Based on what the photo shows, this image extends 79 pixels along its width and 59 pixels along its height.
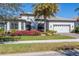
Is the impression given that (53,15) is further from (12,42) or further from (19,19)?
(12,42)

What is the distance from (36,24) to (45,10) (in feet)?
1.96

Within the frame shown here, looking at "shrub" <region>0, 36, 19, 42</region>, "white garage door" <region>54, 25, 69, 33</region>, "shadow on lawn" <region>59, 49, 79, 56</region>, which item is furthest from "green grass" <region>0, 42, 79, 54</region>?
"white garage door" <region>54, 25, 69, 33</region>

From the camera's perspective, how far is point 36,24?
352 inches

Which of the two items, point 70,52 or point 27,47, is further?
point 27,47

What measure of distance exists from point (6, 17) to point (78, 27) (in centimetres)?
274

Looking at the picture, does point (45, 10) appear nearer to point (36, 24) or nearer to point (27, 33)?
point (36, 24)

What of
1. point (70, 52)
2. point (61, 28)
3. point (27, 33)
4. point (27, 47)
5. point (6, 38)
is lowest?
point (70, 52)

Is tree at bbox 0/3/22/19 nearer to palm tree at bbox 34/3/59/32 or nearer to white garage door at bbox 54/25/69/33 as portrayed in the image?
palm tree at bbox 34/3/59/32

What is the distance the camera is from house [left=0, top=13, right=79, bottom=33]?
354 inches

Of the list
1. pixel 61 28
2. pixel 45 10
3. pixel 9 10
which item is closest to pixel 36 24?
pixel 45 10

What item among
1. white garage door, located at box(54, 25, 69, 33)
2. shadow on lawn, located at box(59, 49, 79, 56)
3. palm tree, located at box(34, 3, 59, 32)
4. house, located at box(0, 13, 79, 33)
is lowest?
shadow on lawn, located at box(59, 49, 79, 56)

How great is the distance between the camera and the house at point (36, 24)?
354 inches

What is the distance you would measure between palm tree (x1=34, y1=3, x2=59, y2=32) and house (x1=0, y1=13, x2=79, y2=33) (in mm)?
149

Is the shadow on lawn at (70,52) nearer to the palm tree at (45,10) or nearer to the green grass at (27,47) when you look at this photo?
the green grass at (27,47)
